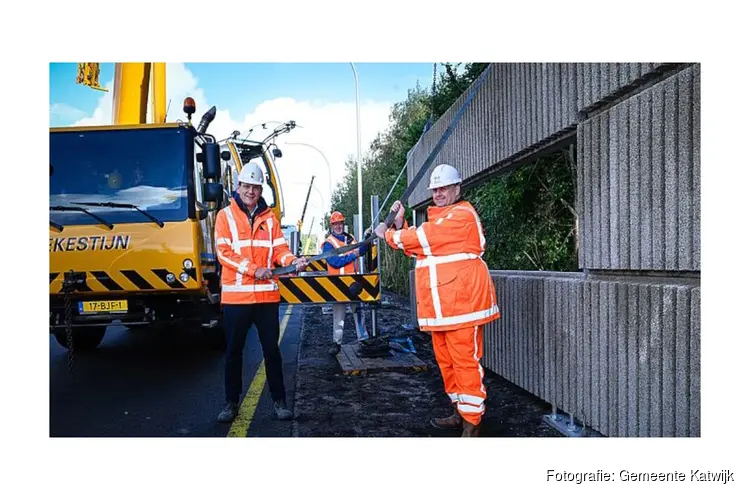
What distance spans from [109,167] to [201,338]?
11.2 ft

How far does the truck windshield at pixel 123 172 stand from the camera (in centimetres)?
595

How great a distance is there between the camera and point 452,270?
4.03 m

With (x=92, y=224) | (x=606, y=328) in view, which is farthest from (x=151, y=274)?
(x=606, y=328)

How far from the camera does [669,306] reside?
3225 millimetres

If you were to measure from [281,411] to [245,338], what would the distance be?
637 millimetres

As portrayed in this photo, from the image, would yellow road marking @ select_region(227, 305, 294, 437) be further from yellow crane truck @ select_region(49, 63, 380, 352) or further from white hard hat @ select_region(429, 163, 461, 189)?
white hard hat @ select_region(429, 163, 461, 189)

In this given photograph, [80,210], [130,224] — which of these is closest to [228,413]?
[130,224]

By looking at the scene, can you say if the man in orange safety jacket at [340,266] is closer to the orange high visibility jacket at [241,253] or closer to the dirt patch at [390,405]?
A: the dirt patch at [390,405]

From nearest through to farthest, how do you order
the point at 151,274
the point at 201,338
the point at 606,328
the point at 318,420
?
1. the point at 606,328
2. the point at 318,420
3. the point at 151,274
4. the point at 201,338

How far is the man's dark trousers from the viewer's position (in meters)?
4.68

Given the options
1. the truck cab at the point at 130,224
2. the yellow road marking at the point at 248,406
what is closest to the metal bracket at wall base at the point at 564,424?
the yellow road marking at the point at 248,406

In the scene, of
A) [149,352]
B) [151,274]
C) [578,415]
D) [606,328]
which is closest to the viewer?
[606,328]

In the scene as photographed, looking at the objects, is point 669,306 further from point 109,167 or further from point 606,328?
point 109,167

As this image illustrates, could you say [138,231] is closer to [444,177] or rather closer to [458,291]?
[444,177]
